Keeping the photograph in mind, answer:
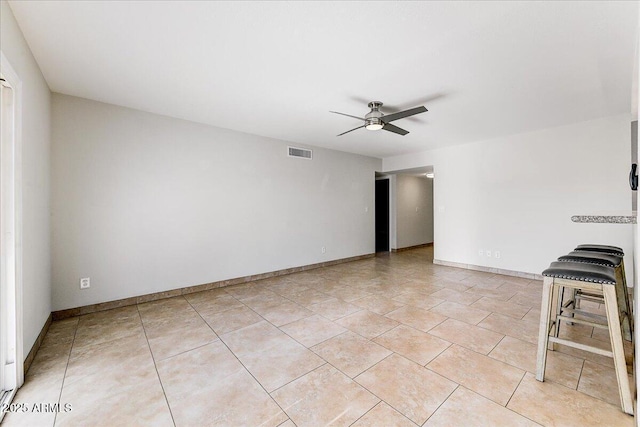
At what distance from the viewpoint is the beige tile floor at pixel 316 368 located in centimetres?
160

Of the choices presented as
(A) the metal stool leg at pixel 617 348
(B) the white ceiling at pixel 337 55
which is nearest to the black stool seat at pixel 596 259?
(A) the metal stool leg at pixel 617 348

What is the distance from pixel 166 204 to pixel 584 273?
177 inches

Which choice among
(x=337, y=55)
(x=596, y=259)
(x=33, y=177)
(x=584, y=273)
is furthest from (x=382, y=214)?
(x=33, y=177)

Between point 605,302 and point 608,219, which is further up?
point 608,219

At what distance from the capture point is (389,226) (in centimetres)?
772

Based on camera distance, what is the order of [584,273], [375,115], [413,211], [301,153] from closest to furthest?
1. [584,273]
2. [375,115]
3. [301,153]
4. [413,211]

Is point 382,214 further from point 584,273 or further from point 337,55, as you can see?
point 584,273

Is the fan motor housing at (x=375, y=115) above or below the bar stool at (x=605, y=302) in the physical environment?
above

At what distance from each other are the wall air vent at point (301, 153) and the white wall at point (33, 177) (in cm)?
338

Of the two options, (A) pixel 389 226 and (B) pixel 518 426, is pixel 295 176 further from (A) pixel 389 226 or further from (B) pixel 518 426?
(B) pixel 518 426

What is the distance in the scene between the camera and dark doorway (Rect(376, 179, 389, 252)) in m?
7.80

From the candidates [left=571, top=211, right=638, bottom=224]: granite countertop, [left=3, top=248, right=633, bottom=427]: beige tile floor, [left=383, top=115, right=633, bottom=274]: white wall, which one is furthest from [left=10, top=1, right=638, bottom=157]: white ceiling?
[left=3, top=248, right=633, bottom=427]: beige tile floor

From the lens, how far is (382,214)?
797 cm

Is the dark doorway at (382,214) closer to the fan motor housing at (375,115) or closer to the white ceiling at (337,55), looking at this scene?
the white ceiling at (337,55)
